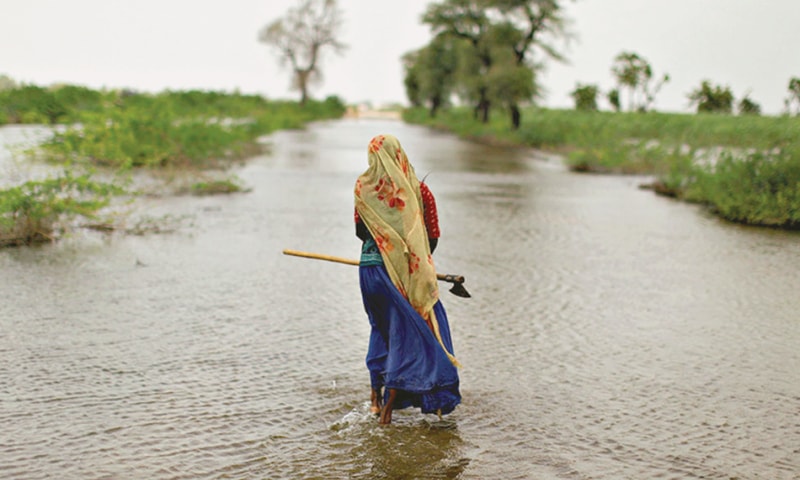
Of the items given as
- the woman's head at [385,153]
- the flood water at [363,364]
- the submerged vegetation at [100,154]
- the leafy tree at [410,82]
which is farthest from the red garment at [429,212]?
the leafy tree at [410,82]

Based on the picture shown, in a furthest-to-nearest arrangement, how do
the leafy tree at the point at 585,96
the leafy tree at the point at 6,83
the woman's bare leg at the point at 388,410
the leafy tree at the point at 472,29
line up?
1. the leafy tree at the point at 585,96
2. the leafy tree at the point at 472,29
3. the leafy tree at the point at 6,83
4. the woman's bare leg at the point at 388,410

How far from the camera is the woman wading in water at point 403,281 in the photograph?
4.51 m

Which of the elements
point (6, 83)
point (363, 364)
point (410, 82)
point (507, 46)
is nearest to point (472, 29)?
point (507, 46)

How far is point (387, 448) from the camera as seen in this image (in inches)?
173

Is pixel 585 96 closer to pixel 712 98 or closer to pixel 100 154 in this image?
pixel 712 98

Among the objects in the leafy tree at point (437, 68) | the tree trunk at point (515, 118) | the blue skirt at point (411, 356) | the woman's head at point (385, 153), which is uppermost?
the leafy tree at point (437, 68)

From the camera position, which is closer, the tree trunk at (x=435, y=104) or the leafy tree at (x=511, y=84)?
the leafy tree at (x=511, y=84)

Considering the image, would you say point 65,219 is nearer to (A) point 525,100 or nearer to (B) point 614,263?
(B) point 614,263

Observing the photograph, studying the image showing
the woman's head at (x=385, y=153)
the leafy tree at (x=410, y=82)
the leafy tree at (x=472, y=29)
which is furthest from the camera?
the leafy tree at (x=410, y=82)

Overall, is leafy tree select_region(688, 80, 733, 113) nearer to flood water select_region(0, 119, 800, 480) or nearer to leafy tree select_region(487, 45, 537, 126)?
leafy tree select_region(487, 45, 537, 126)

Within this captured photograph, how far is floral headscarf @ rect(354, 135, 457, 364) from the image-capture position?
4.52 meters

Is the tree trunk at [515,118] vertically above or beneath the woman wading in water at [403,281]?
above

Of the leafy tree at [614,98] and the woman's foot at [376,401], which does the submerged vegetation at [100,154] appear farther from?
the leafy tree at [614,98]

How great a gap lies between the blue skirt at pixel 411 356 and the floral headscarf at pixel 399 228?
62mm
